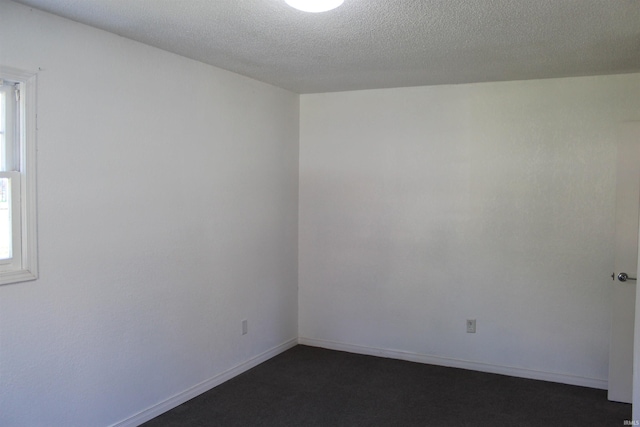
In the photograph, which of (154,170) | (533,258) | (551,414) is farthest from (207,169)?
(551,414)

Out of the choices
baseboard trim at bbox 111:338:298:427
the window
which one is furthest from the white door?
the window

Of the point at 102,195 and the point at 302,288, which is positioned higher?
the point at 102,195

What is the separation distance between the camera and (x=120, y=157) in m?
3.03

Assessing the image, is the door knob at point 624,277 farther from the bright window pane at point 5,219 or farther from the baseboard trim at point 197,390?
the bright window pane at point 5,219

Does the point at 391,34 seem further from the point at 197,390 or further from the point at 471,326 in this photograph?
the point at 197,390

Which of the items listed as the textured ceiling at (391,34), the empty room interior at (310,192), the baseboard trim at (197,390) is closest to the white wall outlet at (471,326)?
the empty room interior at (310,192)

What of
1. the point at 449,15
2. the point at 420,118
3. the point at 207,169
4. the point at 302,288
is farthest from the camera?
the point at 302,288

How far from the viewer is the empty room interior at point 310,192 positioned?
2641 millimetres

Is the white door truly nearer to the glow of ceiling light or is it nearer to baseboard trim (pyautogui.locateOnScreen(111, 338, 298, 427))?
the glow of ceiling light

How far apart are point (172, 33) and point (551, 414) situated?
3.59 m

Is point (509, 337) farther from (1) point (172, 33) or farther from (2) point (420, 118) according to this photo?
(1) point (172, 33)

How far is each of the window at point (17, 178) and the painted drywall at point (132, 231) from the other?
0.17 feet

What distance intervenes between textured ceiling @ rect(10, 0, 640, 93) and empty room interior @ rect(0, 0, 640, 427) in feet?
0.06

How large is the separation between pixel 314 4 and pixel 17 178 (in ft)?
5.75
